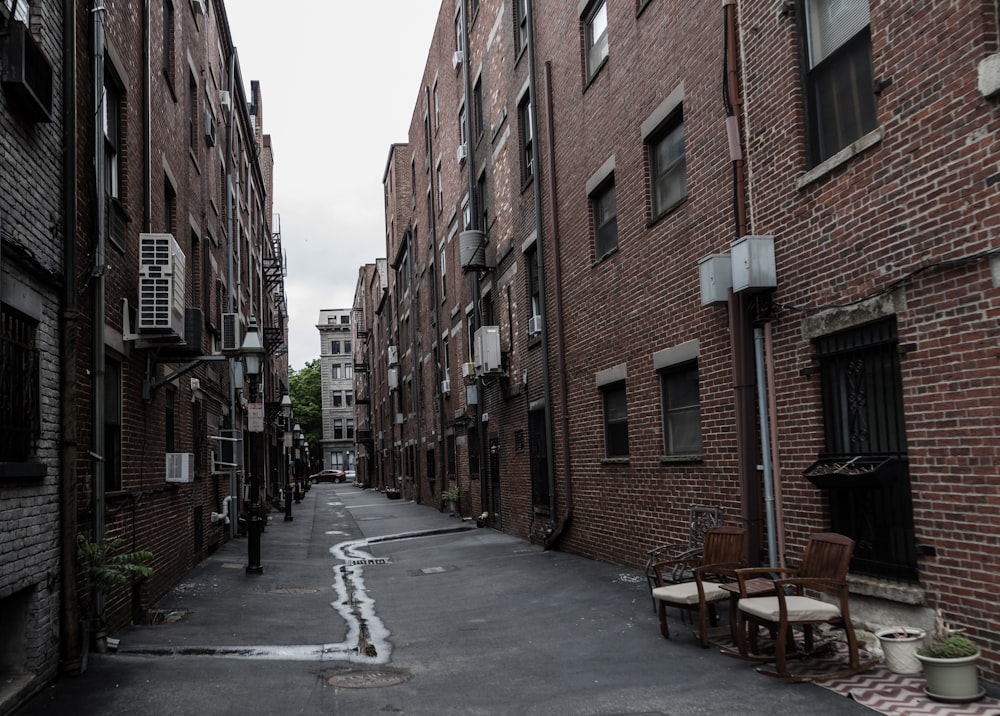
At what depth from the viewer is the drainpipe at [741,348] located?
8.81 m

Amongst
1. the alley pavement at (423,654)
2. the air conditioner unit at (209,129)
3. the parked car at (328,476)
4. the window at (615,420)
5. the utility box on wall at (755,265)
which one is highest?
the air conditioner unit at (209,129)

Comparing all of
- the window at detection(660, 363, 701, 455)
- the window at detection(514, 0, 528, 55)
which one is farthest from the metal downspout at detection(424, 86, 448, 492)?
the window at detection(660, 363, 701, 455)

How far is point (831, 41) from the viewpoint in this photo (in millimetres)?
7879

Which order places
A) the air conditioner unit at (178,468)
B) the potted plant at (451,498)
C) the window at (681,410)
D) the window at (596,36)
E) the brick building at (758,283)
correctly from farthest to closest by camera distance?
the potted plant at (451,498) < the window at (596,36) < the air conditioner unit at (178,468) < the window at (681,410) < the brick building at (758,283)

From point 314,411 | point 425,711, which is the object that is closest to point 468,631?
point 425,711

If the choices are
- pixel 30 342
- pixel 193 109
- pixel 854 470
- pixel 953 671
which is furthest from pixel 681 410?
pixel 193 109

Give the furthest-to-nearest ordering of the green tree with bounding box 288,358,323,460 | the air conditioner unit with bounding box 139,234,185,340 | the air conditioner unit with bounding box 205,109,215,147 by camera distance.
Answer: the green tree with bounding box 288,358,323,460, the air conditioner unit with bounding box 205,109,215,147, the air conditioner unit with bounding box 139,234,185,340

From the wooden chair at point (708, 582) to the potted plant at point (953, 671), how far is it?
6.51 feet

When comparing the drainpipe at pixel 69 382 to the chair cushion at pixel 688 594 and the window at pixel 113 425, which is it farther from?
the chair cushion at pixel 688 594

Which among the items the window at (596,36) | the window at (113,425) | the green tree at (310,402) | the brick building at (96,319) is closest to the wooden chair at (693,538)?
the brick building at (96,319)

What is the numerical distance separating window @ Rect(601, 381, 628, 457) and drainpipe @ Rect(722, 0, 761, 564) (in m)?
3.98

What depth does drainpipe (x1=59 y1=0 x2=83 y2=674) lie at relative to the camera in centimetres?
727

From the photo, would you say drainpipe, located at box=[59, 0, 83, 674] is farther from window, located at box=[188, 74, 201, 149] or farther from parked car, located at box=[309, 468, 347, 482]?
parked car, located at box=[309, 468, 347, 482]

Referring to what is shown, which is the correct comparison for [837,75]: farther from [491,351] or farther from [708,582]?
[491,351]
